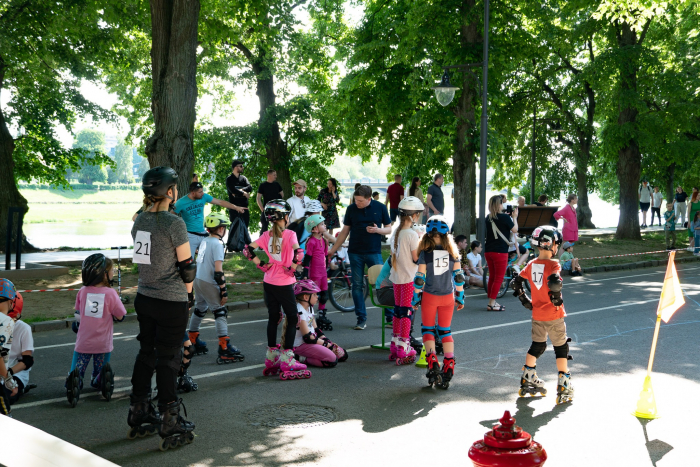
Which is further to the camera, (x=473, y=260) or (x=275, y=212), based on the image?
(x=473, y=260)

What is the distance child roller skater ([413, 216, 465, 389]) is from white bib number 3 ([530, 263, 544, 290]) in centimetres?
73

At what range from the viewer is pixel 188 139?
12867mm

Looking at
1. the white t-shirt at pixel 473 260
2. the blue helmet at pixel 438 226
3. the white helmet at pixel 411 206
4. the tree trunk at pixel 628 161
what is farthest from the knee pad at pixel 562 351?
the tree trunk at pixel 628 161

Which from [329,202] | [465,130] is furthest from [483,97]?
[329,202]

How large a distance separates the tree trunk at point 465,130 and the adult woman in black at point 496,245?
305 inches

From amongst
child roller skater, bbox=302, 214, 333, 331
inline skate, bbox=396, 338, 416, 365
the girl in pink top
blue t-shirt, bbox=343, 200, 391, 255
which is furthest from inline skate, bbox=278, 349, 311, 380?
the girl in pink top

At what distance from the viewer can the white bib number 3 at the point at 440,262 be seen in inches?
275

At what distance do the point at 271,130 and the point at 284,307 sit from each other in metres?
19.2

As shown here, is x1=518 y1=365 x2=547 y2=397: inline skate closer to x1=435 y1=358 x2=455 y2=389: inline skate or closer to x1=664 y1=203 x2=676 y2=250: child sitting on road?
x1=435 y1=358 x2=455 y2=389: inline skate

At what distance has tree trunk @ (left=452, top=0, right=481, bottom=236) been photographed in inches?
774

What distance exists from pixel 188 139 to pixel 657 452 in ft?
33.0

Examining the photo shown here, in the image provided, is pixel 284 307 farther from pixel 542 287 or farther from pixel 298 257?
pixel 542 287

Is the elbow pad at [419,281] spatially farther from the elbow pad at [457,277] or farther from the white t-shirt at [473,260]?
the white t-shirt at [473,260]

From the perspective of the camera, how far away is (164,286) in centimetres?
524
